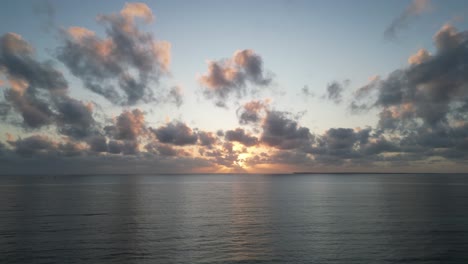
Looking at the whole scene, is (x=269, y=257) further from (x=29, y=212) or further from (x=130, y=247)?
(x=29, y=212)

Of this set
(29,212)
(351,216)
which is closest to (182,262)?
(351,216)

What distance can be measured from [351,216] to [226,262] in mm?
41520

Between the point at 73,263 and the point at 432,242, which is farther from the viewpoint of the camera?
the point at 432,242

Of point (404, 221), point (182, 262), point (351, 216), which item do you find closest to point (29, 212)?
point (182, 262)

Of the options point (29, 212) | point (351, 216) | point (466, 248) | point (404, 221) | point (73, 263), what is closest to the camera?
point (73, 263)

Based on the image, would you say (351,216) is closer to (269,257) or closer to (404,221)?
(404,221)

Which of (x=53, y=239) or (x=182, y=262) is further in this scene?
(x=53, y=239)

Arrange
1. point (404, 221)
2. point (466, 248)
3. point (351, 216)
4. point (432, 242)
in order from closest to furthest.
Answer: point (466, 248) → point (432, 242) → point (404, 221) → point (351, 216)

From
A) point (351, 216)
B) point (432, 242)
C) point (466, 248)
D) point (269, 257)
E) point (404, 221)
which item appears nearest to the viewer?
point (269, 257)

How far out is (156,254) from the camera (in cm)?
4184

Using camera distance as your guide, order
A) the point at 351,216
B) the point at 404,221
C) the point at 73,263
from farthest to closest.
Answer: the point at 351,216 → the point at 404,221 → the point at 73,263

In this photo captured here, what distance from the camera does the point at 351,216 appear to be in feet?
234

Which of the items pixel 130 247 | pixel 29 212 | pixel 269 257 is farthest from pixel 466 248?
pixel 29 212

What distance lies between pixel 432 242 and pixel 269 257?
23895mm
